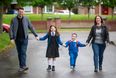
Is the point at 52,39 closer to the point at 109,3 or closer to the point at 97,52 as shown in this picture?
the point at 97,52

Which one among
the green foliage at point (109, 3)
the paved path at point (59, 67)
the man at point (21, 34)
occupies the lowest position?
the paved path at point (59, 67)

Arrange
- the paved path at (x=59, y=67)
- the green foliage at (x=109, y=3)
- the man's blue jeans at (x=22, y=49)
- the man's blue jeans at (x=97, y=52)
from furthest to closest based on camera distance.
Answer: the green foliage at (x=109, y=3), the man's blue jeans at (x=97, y=52), the man's blue jeans at (x=22, y=49), the paved path at (x=59, y=67)

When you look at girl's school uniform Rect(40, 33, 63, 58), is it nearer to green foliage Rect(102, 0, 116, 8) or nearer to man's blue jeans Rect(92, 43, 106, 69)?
man's blue jeans Rect(92, 43, 106, 69)

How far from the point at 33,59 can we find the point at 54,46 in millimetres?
3340

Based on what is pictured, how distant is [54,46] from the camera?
48.4 ft

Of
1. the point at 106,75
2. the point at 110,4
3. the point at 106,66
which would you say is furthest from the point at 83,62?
the point at 110,4

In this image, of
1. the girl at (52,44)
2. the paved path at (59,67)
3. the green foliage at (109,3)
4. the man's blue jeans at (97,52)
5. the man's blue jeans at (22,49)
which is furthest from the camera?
the green foliage at (109,3)

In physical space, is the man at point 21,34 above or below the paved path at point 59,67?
above

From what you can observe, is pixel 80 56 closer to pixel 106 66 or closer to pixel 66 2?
pixel 106 66

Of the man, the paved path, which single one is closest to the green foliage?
the paved path

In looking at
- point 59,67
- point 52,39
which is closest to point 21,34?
point 52,39

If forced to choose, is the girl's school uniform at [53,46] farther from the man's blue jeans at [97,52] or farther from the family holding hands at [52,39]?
the man's blue jeans at [97,52]

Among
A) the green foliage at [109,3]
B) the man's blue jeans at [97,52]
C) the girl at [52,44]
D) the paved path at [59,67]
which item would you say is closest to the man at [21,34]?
the paved path at [59,67]

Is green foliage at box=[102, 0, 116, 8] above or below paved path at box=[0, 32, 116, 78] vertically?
above
